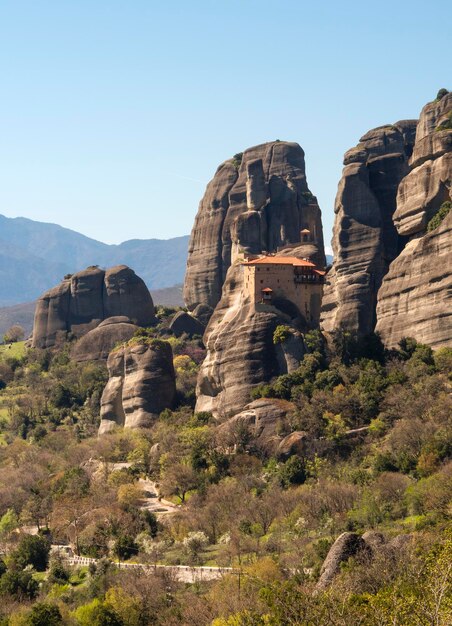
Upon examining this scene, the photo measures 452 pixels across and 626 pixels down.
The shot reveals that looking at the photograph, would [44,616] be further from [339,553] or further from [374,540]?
Result: [374,540]

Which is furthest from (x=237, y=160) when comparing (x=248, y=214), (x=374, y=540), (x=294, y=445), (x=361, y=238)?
(x=374, y=540)

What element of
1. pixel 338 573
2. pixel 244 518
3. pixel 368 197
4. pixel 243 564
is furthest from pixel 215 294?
pixel 338 573

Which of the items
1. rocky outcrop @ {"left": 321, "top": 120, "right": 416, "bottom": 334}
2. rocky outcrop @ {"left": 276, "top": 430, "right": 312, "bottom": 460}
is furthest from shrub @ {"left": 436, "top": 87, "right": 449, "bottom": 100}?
rocky outcrop @ {"left": 276, "top": 430, "right": 312, "bottom": 460}

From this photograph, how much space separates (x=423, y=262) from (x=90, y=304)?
5491 cm

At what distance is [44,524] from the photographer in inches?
3223

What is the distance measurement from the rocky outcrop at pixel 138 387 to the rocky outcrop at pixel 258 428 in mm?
13517

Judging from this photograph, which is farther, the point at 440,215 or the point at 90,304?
the point at 90,304

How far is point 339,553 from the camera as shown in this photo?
53250 millimetres

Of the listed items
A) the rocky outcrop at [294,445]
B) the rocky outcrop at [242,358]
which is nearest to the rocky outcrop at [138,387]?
the rocky outcrop at [242,358]

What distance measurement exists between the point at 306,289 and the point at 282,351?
8.20 m

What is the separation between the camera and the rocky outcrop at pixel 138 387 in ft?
321

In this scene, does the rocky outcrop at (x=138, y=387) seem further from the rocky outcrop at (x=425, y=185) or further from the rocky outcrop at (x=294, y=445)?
the rocky outcrop at (x=425, y=185)

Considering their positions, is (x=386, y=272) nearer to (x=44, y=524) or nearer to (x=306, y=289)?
(x=306, y=289)

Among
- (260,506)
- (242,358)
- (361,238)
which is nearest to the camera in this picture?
(260,506)
